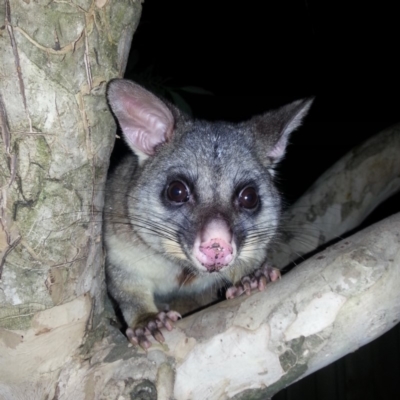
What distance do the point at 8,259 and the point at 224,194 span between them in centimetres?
120

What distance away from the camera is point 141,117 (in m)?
3.13

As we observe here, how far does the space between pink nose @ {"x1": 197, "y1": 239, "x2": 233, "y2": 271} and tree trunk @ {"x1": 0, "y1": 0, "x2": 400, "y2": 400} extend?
30 centimetres

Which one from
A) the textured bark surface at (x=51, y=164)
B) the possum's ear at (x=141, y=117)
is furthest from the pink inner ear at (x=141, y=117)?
the textured bark surface at (x=51, y=164)

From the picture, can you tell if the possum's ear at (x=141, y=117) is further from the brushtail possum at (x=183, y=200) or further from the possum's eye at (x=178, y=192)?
the possum's eye at (x=178, y=192)

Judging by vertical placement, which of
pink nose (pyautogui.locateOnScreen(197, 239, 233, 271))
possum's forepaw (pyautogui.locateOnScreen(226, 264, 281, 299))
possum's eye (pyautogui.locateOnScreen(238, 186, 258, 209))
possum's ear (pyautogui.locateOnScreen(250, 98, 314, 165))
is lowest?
possum's forepaw (pyautogui.locateOnScreen(226, 264, 281, 299))

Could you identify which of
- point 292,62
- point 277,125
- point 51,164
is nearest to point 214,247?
point 51,164

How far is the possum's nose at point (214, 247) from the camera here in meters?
2.65

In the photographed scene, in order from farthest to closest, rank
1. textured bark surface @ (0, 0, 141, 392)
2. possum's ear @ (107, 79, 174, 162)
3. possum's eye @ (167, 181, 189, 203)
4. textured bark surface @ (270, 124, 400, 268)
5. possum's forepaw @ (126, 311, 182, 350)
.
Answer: textured bark surface @ (270, 124, 400, 268) < possum's eye @ (167, 181, 189, 203) < possum's ear @ (107, 79, 174, 162) < possum's forepaw @ (126, 311, 182, 350) < textured bark surface @ (0, 0, 141, 392)

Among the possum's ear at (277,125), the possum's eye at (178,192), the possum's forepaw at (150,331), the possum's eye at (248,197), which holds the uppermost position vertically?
the possum's ear at (277,125)

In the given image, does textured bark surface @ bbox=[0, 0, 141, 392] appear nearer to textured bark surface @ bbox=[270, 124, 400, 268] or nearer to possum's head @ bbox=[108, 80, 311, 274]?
possum's head @ bbox=[108, 80, 311, 274]

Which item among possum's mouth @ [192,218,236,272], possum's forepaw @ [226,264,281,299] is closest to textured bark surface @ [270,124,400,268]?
possum's forepaw @ [226,264,281,299]

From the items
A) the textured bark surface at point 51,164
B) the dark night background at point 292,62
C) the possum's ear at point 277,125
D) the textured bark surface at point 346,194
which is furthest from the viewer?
the dark night background at point 292,62

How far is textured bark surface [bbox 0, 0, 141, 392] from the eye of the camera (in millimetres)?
2080

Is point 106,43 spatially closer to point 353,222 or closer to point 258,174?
point 258,174
